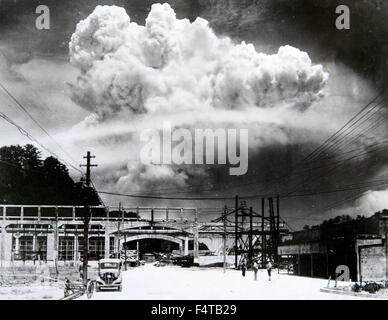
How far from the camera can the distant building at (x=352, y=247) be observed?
1411 inches

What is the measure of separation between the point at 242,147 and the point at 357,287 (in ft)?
30.6

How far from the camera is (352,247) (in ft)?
124

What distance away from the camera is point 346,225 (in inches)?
1535

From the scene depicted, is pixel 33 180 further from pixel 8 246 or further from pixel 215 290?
pixel 215 290

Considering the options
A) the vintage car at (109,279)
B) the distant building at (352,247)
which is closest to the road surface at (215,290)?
the vintage car at (109,279)

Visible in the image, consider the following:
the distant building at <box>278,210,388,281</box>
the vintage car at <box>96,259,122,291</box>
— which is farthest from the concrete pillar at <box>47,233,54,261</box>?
the vintage car at <box>96,259,122,291</box>

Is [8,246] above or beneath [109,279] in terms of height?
above

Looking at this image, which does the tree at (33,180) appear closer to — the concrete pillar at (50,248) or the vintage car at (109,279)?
the concrete pillar at (50,248)

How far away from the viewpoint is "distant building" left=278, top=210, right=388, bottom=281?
35.8m

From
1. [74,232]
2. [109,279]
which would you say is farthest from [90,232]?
[109,279]

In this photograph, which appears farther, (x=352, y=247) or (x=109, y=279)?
(x=352, y=247)
